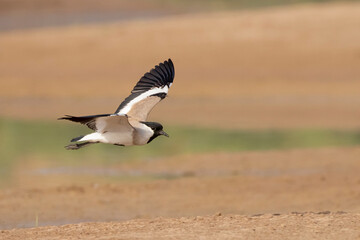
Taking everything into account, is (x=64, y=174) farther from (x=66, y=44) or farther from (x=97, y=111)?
(x=66, y=44)

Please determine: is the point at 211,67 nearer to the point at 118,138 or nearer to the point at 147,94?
the point at 147,94

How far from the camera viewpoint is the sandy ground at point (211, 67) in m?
22.1

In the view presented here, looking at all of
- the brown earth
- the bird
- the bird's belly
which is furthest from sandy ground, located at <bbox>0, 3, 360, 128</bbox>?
the bird's belly

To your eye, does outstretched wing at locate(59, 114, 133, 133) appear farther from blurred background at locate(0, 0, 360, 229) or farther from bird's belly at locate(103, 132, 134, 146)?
blurred background at locate(0, 0, 360, 229)

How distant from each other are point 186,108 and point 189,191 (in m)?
10.2

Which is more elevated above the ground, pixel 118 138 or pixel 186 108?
pixel 186 108

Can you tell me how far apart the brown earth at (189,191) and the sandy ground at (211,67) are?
4781 mm

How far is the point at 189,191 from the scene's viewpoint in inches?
489

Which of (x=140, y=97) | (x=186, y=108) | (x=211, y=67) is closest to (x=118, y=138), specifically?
(x=140, y=97)

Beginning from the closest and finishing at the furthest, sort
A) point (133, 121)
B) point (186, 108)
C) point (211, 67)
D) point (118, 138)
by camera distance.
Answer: point (118, 138)
point (133, 121)
point (186, 108)
point (211, 67)

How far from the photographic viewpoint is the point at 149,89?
1017cm

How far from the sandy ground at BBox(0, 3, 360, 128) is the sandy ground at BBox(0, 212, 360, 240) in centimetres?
1079

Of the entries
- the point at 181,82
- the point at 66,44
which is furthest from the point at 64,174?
the point at 66,44

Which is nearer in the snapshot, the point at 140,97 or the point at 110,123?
the point at 110,123
